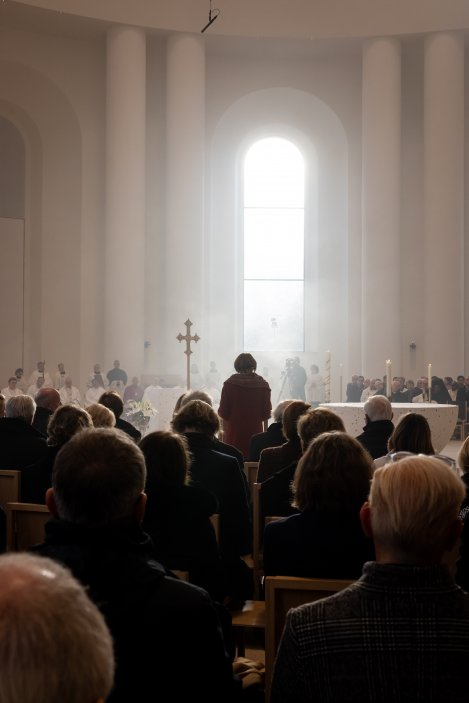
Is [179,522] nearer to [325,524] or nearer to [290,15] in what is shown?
[325,524]

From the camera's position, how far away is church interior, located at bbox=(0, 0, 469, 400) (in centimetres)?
2078

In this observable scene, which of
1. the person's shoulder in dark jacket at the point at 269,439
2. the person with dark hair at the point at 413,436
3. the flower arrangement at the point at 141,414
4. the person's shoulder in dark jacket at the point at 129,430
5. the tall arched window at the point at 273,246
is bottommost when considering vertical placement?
the flower arrangement at the point at 141,414

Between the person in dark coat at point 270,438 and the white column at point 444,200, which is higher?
the white column at point 444,200

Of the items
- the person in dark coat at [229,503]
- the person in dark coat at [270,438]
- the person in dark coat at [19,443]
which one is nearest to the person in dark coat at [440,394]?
the person in dark coat at [270,438]

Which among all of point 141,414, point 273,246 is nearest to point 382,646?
point 141,414

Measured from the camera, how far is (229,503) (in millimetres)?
4805

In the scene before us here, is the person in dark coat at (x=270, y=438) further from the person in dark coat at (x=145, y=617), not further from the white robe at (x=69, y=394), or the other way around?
the white robe at (x=69, y=394)

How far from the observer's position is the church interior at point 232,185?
20.8 meters

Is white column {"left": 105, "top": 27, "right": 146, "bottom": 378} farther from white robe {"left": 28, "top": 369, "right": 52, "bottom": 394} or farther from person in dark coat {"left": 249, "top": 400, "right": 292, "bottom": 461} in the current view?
person in dark coat {"left": 249, "top": 400, "right": 292, "bottom": 461}

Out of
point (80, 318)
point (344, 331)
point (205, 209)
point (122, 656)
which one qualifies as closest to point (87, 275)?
point (80, 318)

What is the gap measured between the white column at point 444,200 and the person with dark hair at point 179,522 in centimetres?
1762

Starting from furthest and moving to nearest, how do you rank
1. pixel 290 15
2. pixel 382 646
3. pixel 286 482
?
pixel 290 15 → pixel 286 482 → pixel 382 646

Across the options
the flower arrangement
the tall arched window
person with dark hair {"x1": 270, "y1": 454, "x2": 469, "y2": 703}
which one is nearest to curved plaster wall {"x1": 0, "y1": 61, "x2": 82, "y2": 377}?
the tall arched window

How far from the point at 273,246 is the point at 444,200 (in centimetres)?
466
